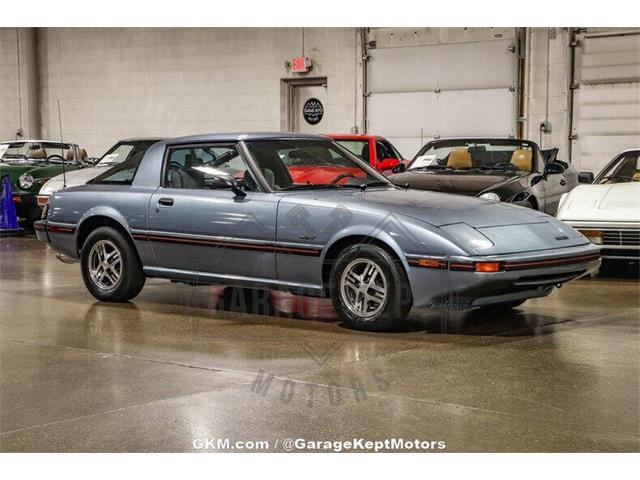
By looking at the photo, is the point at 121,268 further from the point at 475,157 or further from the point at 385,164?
the point at 385,164

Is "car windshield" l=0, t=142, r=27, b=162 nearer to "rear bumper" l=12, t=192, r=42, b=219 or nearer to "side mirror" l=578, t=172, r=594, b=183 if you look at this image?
"rear bumper" l=12, t=192, r=42, b=219

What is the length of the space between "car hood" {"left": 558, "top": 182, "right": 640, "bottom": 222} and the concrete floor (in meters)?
1.47

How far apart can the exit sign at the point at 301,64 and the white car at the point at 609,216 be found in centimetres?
1156

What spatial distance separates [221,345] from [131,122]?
17.9 metres

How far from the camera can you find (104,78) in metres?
23.8

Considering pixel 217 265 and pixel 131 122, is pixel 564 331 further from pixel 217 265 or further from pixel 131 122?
pixel 131 122

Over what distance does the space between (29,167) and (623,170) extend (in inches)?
364

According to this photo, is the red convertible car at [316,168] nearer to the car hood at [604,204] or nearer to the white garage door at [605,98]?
the car hood at [604,204]

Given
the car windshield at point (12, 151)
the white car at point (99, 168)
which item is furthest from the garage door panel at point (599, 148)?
the car windshield at point (12, 151)

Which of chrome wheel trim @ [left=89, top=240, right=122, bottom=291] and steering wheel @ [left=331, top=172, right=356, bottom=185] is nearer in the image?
steering wheel @ [left=331, top=172, right=356, bottom=185]

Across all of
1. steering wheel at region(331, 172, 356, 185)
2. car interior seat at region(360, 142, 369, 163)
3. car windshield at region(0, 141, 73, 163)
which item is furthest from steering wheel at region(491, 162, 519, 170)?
car windshield at region(0, 141, 73, 163)

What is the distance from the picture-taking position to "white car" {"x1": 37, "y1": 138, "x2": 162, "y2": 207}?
1395 cm

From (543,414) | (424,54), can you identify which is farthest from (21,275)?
(424,54)

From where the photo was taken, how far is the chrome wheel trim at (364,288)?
662 cm
